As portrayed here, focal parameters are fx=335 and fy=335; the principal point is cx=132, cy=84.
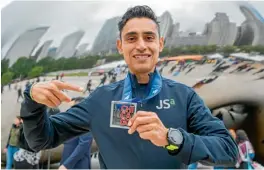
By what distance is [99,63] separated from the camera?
446 centimetres

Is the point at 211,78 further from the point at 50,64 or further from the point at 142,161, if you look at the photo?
the point at 142,161

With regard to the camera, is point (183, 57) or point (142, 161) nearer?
point (142, 161)

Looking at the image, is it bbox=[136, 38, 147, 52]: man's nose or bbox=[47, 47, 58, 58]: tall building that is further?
bbox=[47, 47, 58, 58]: tall building

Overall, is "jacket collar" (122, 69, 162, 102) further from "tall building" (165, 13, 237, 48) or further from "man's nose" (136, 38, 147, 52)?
"tall building" (165, 13, 237, 48)

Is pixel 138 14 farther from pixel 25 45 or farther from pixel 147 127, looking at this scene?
pixel 25 45

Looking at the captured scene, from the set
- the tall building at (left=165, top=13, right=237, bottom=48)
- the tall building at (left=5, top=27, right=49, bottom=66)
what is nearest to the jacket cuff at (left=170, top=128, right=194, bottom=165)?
the tall building at (left=165, top=13, right=237, bottom=48)

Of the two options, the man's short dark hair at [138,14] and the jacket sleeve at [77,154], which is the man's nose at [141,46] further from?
the jacket sleeve at [77,154]

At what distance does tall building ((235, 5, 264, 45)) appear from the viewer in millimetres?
4176

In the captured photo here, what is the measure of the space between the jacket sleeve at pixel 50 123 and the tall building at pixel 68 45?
3553mm

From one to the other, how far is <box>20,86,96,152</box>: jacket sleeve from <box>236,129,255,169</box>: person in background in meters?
2.64

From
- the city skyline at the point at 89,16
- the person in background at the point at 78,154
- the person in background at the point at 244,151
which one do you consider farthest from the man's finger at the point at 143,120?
the city skyline at the point at 89,16

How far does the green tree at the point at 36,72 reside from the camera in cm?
449

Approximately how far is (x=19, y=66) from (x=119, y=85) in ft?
12.6

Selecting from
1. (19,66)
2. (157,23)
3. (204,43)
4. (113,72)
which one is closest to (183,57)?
(204,43)
